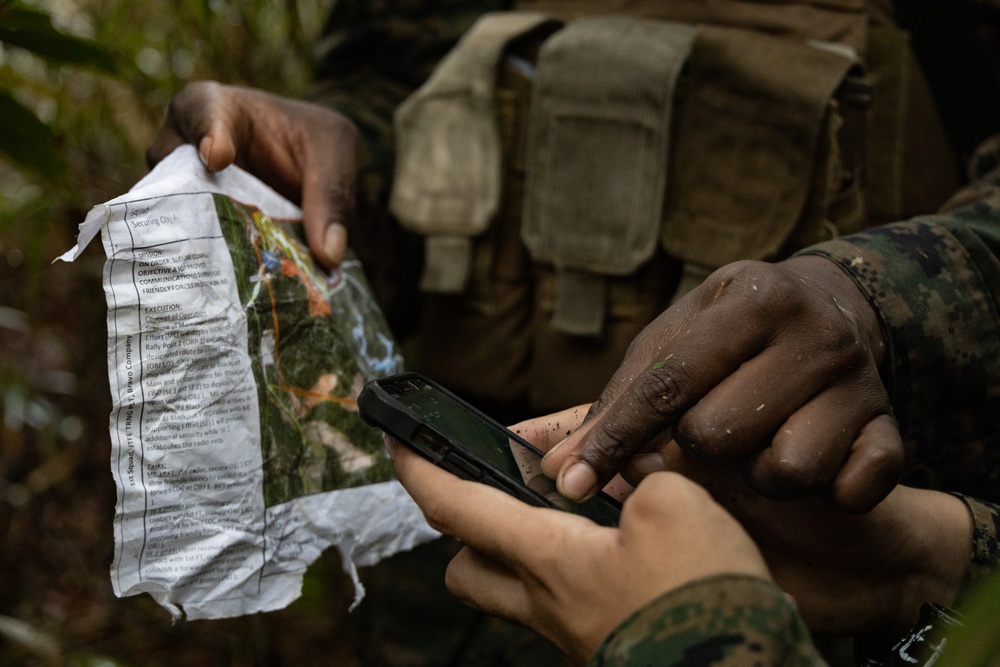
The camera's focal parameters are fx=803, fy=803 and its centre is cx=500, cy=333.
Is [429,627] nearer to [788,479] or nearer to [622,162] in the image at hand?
[622,162]

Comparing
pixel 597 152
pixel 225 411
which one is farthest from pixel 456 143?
pixel 225 411

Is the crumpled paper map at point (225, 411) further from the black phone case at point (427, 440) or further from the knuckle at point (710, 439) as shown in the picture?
the knuckle at point (710, 439)

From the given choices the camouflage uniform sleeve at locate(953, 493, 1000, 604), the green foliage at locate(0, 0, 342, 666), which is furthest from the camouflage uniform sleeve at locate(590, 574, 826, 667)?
the green foliage at locate(0, 0, 342, 666)

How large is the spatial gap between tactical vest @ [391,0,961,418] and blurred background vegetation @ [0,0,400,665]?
46cm

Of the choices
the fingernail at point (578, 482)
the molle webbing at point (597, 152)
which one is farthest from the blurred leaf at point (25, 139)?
the molle webbing at point (597, 152)

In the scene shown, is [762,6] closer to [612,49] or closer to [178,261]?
[612,49]

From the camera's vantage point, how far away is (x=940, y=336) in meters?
0.77

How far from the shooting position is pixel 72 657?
93 centimetres

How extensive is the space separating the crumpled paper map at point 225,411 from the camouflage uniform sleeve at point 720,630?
41cm

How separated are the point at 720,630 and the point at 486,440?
269 mm

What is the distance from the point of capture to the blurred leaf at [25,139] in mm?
631

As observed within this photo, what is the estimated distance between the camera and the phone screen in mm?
596

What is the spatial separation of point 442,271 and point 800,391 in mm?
747

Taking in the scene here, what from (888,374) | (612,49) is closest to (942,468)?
(888,374)
